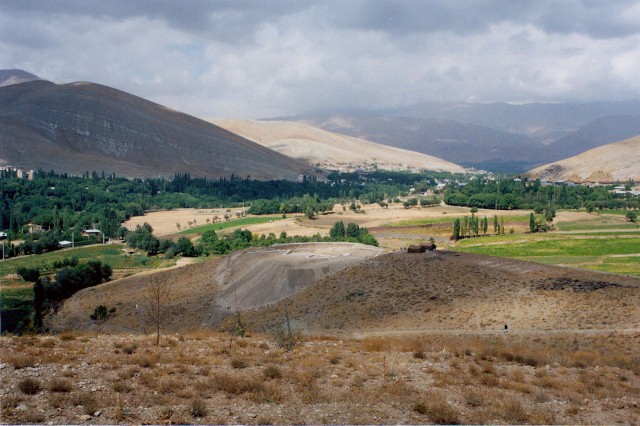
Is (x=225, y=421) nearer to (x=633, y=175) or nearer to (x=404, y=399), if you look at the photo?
(x=404, y=399)

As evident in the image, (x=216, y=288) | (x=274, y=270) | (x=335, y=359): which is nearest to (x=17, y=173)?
(x=216, y=288)

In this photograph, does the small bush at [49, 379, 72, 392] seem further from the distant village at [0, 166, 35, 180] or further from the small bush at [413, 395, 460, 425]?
the distant village at [0, 166, 35, 180]

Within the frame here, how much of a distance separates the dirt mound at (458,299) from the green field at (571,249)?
17.1 m

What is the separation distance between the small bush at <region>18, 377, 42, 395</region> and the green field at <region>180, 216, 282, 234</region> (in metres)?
72.8

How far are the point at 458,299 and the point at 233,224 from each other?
213ft

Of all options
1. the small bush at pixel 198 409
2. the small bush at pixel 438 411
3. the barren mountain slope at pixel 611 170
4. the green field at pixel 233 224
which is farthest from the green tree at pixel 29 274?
the barren mountain slope at pixel 611 170

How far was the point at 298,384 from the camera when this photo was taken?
12.8 m

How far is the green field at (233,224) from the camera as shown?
86688 mm

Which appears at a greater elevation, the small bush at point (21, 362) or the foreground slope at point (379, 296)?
the small bush at point (21, 362)

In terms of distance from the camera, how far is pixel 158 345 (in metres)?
16.6

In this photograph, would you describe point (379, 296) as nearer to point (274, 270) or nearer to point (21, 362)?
point (274, 270)

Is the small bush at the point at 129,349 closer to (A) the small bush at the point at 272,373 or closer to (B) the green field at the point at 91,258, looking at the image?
(A) the small bush at the point at 272,373

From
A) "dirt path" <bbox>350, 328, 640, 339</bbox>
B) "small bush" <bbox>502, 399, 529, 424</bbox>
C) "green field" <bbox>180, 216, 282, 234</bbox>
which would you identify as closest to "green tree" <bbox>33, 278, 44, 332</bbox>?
"dirt path" <bbox>350, 328, 640, 339</bbox>

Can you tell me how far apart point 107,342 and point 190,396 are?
6.53 metres
